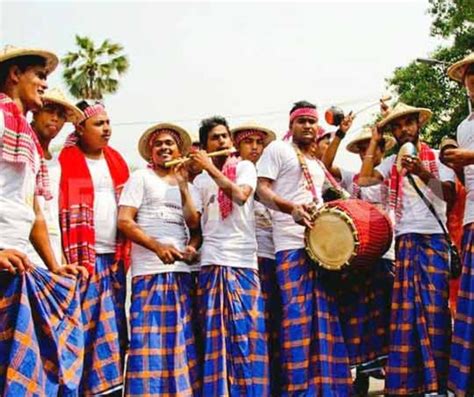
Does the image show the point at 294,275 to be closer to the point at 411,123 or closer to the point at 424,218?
the point at 424,218

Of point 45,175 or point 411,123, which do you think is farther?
point 411,123

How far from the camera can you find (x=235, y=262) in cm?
484

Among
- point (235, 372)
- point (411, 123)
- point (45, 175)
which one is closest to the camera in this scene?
point (45, 175)

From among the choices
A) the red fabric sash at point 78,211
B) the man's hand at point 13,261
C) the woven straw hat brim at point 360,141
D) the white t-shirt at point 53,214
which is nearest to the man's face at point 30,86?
the white t-shirt at point 53,214

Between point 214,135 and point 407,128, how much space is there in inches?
53.8

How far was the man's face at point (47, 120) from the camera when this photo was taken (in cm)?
486

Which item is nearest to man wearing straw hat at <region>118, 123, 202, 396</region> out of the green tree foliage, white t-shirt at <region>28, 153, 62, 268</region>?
white t-shirt at <region>28, 153, 62, 268</region>

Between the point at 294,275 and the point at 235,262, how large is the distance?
0.42m

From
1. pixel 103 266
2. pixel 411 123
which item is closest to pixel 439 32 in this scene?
pixel 411 123

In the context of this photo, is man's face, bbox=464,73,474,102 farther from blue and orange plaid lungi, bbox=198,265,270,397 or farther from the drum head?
blue and orange plaid lungi, bbox=198,265,270,397

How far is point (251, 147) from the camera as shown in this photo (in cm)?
586

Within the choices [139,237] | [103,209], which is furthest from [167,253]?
[103,209]

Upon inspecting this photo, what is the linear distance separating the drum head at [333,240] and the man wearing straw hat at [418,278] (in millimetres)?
506

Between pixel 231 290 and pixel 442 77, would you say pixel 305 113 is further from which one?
pixel 442 77
